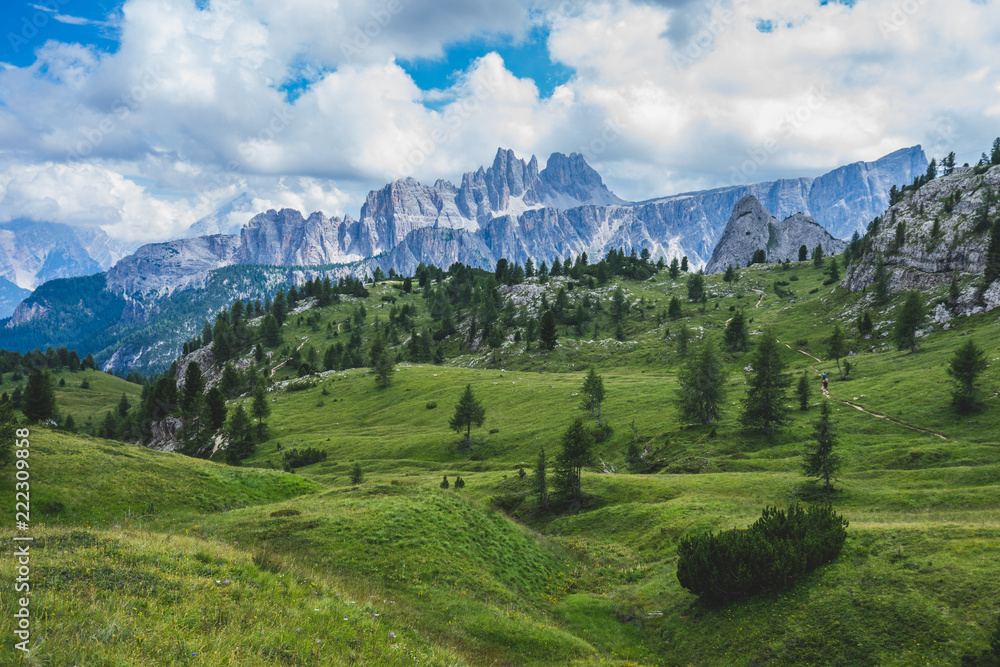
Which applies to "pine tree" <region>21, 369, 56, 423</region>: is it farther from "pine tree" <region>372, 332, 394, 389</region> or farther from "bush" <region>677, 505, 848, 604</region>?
"bush" <region>677, 505, 848, 604</region>

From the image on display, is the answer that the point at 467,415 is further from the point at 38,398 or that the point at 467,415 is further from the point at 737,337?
the point at 737,337

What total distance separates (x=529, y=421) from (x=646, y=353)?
6918 cm

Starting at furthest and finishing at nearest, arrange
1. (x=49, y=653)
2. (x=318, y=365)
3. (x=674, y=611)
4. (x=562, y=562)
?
(x=318, y=365) < (x=562, y=562) < (x=674, y=611) < (x=49, y=653)

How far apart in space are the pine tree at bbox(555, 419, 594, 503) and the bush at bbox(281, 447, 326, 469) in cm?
5004

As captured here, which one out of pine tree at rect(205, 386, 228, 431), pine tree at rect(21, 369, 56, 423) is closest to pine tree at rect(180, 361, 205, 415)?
pine tree at rect(205, 386, 228, 431)

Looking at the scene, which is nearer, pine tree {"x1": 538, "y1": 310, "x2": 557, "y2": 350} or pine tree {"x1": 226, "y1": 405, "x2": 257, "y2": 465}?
pine tree {"x1": 226, "y1": 405, "x2": 257, "y2": 465}

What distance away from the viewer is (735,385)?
8925 centimetres

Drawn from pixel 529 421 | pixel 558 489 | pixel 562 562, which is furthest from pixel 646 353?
pixel 562 562

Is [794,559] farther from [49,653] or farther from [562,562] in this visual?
[49,653]

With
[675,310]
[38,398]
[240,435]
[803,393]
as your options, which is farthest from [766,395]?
[675,310]

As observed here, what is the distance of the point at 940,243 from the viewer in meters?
129

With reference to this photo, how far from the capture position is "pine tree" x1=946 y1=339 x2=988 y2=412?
54.0 m

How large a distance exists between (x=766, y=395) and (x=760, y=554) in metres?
A: 46.9

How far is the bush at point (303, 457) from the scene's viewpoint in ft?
259
